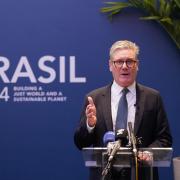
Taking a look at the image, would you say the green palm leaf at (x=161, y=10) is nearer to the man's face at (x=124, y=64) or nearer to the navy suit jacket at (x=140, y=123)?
the navy suit jacket at (x=140, y=123)

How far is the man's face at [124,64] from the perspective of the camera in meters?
2.44

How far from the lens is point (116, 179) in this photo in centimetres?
198

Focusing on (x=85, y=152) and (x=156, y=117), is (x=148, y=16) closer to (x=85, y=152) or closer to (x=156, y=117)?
(x=156, y=117)

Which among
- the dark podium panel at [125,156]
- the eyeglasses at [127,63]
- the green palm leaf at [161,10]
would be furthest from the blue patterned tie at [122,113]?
the green palm leaf at [161,10]

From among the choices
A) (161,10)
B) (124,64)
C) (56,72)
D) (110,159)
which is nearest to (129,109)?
(124,64)

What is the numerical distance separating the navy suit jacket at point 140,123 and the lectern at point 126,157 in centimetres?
45

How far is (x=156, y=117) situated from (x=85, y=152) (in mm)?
724

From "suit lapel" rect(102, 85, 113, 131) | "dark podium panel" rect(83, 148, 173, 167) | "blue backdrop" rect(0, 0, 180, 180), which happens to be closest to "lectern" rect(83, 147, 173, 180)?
"dark podium panel" rect(83, 148, 173, 167)

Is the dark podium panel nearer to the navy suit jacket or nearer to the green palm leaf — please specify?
the navy suit jacket

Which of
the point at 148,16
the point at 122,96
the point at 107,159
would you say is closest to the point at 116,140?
the point at 107,159

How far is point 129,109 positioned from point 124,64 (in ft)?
0.87

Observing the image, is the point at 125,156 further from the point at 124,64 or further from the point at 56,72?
the point at 56,72

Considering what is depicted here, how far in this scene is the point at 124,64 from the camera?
96.6 inches

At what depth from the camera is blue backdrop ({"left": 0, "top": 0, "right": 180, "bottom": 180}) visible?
4.27 meters
